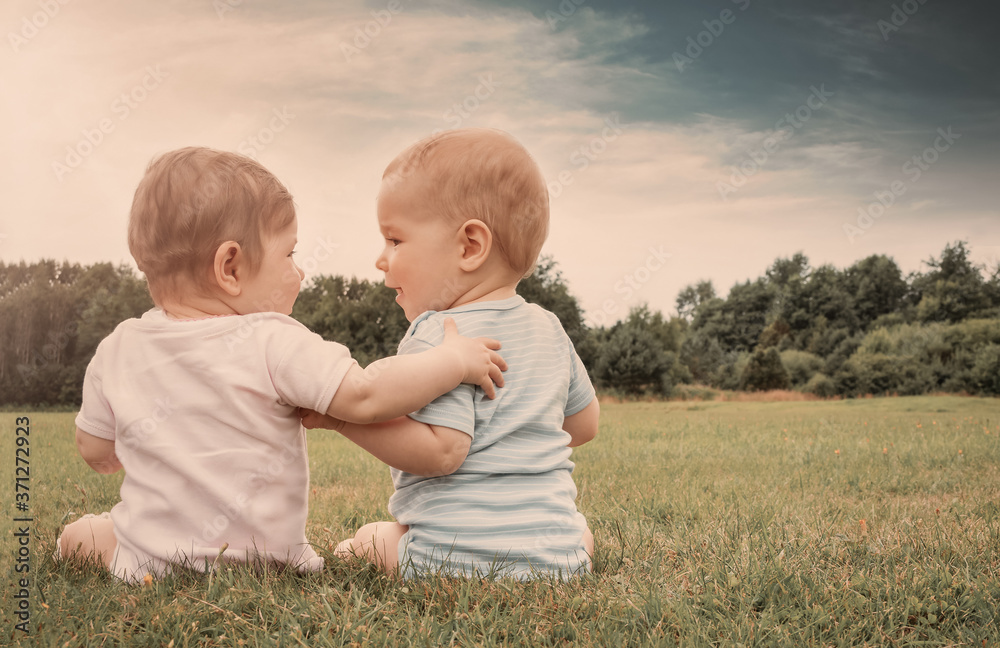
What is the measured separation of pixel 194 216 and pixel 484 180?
3.11 feet

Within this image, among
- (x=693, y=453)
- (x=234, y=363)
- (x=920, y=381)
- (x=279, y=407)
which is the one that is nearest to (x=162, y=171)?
(x=234, y=363)

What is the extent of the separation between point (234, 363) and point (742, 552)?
6.40 feet

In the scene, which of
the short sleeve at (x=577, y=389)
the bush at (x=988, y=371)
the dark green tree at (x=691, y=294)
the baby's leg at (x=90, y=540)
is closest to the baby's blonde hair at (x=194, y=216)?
the baby's leg at (x=90, y=540)

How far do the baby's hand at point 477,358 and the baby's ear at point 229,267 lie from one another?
2.33ft

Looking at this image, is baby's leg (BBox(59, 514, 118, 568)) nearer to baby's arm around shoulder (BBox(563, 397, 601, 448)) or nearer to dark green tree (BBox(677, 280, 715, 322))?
baby's arm around shoulder (BBox(563, 397, 601, 448))

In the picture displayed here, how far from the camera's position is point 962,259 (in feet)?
101

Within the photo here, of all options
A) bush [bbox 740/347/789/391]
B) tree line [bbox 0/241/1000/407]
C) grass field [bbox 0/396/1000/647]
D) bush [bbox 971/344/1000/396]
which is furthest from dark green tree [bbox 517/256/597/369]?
grass field [bbox 0/396/1000/647]

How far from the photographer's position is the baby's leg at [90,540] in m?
2.52

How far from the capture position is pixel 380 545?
2.52 meters

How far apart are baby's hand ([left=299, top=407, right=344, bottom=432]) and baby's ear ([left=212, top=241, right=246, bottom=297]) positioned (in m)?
0.46

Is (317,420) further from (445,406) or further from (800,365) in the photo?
(800,365)

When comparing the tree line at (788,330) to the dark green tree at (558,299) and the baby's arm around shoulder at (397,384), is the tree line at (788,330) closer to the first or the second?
the dark green tree at (558,299)

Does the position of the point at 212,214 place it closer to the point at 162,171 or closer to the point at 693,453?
the point at 162,171

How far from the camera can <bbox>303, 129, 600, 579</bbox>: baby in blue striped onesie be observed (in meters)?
2.25
